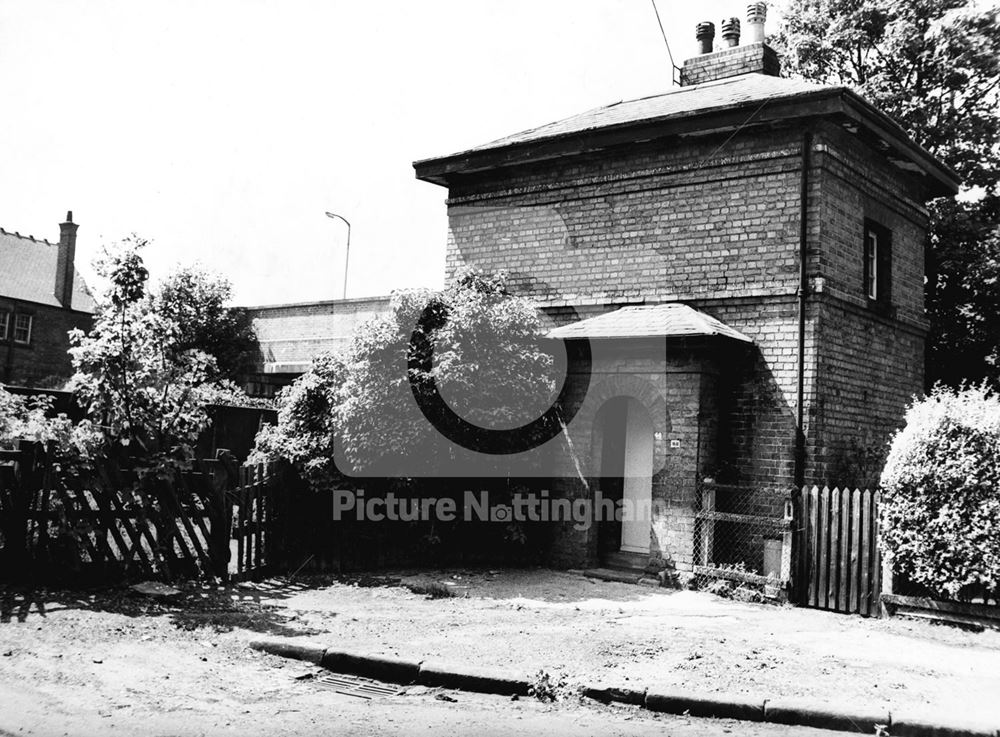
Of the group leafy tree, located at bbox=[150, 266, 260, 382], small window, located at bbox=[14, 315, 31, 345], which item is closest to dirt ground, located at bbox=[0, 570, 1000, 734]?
leafy tree, located at bbox=[150, 266, 260, 382]

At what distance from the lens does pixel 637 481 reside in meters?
12.1

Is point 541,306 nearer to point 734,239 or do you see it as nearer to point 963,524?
point 734,239

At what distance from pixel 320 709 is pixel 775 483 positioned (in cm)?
749

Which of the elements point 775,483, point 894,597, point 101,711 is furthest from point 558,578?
point 101,711

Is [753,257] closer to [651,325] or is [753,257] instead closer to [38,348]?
[651,325]

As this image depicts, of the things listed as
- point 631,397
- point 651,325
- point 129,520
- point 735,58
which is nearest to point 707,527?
point 631,397

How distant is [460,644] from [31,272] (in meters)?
37.7

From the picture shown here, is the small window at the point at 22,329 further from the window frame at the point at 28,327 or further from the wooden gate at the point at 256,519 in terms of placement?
the wooden gate at the point at 256,519

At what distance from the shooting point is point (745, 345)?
11586 millimetres

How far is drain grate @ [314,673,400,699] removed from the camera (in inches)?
245

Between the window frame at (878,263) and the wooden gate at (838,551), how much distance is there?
4.55 m

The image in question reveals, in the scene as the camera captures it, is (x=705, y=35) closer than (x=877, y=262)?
No

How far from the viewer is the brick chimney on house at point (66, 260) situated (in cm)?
3841

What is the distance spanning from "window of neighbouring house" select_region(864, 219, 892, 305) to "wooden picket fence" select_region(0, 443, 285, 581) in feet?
31.2
